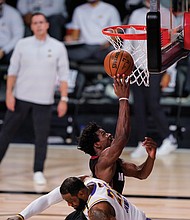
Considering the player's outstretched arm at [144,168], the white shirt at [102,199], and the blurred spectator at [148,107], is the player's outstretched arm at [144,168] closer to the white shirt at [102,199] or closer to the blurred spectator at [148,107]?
the white shirt at [102,199]

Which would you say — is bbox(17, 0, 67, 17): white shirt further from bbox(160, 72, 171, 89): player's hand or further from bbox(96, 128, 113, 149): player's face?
bbox(96, 128, 113, 149): player's face

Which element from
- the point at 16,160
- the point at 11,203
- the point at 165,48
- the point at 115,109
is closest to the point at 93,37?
the point at 115,109

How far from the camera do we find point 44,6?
1176cm

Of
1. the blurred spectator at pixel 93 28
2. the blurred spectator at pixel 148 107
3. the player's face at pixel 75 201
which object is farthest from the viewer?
the blurred spectator at pixel 93 28

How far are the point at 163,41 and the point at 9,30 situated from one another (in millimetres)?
5827

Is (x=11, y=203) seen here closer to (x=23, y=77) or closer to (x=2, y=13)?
(x=23, y=77)

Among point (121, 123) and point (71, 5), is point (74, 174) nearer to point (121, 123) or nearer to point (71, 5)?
point (121, 123)

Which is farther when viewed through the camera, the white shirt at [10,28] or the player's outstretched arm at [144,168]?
the white shirt at [10,28]

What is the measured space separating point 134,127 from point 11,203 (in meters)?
3.95

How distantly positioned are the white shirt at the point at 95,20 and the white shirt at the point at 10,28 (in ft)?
2.82

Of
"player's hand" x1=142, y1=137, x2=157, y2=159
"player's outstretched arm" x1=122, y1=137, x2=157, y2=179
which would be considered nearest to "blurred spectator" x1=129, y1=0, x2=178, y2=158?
"player's outstretched arm" x1=122, y1=137, x2=157, y2=179

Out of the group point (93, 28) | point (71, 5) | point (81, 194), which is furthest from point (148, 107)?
point (81, 194)

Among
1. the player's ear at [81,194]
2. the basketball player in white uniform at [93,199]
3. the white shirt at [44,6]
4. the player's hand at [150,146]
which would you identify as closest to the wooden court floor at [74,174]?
the player's hand at [150,146]

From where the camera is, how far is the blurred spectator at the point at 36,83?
318 inches
